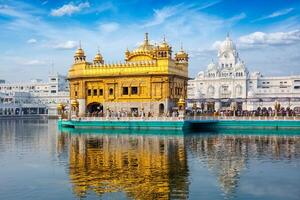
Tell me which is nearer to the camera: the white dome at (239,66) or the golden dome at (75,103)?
the golden dome at (75,103)

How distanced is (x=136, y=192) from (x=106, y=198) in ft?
4.36

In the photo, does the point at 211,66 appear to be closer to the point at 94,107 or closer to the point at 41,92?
the point at 41,92

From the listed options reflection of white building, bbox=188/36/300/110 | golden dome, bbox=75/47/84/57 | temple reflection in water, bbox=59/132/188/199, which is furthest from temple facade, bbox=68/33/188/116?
reflection of white building, bbox=188/36/300/110

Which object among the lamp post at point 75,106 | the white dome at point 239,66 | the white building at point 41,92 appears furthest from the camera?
the white building at point 41,92

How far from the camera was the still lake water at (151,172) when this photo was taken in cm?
1741

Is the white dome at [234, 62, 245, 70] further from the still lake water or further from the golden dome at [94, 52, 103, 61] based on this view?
the still lake water

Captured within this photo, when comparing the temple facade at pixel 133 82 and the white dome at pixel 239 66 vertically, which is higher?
the white dome at pixel 239 66

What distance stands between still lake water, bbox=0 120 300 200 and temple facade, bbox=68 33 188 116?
75.3 feet

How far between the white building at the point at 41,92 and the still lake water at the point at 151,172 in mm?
104518

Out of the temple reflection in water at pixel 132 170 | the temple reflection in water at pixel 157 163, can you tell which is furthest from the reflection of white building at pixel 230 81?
the temple reflection in water at pixel 132 170

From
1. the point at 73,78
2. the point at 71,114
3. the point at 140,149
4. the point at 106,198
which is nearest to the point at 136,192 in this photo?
the point at 106,198

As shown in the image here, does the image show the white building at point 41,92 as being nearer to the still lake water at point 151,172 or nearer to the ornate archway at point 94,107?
the ornate archway at point 94,107

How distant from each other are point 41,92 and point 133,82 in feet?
316

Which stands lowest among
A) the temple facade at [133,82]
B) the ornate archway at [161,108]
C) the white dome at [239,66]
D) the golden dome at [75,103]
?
the ornate archway at [161,108]
